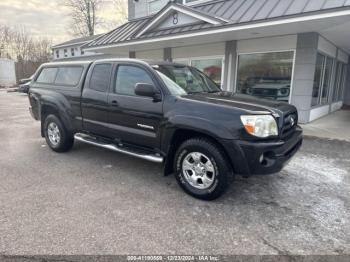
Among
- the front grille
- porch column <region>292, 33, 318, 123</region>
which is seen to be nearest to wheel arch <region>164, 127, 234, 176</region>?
the front grille

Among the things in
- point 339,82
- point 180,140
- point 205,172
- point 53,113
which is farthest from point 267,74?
point 53,113

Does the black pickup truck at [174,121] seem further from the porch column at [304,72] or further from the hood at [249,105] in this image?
the porch column at [304,72]

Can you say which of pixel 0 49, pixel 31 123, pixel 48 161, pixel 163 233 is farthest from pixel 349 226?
pixel 0 49

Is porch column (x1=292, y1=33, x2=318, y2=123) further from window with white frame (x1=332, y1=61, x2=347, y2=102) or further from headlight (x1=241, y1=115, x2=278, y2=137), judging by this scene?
headlight (x1=241, y1=115, x2=278, y2=137)

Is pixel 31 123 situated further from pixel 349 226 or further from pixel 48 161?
pixel 349 226

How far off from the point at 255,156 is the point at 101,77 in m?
3.05

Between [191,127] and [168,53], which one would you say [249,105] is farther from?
[168,53]

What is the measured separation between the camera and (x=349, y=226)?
3.04 metres

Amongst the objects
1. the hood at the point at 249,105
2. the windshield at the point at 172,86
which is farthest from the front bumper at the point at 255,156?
the windshield at the point at 172,86

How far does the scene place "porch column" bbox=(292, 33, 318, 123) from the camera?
8.29 metres

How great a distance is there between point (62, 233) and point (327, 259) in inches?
104

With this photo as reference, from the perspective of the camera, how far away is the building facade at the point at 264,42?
7.27 m

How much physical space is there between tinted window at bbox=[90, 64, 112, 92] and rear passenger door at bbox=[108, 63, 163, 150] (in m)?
0.16

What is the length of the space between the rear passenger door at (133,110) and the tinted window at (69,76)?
3.44 feet
